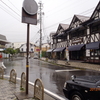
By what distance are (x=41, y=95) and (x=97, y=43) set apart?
50.8 feet

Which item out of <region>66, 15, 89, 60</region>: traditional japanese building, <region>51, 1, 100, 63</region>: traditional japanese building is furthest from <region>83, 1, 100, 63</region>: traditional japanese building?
<region>66, 15, 89, 60</region>: traditional japanese building

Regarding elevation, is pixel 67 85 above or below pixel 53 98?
above

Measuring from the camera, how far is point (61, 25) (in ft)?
105

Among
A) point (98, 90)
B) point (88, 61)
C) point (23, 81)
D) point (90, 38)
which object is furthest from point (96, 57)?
point (98, 90)

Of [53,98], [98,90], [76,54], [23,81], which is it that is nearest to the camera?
[98,90]

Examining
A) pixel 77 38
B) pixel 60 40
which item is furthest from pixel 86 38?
pixel 60 40

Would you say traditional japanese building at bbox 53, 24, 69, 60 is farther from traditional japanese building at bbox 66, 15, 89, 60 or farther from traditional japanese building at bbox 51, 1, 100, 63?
traditional japanese building at bbox 66, 15, 89, 60

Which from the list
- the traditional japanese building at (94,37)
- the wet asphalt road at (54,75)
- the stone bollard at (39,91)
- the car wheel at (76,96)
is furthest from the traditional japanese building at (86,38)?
the stone bollard at (39,91)

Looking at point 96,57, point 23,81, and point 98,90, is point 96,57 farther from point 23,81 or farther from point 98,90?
point 98,90

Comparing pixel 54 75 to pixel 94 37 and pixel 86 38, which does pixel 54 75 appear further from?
pixel 86 38

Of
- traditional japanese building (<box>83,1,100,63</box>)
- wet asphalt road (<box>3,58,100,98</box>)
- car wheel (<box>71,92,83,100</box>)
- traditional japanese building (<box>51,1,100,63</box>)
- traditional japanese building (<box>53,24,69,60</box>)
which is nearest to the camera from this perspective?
car wheel (<box>71,92,83,100</box>)

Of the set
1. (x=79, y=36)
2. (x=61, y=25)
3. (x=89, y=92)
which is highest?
(x=61, y=25)

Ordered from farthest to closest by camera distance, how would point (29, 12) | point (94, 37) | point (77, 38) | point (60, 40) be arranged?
point (60, 40), point (77, 38), point (94, 37), point (29, 12)

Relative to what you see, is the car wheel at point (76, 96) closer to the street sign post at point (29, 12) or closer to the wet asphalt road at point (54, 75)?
the wet asphalt road at point (54, 75)
